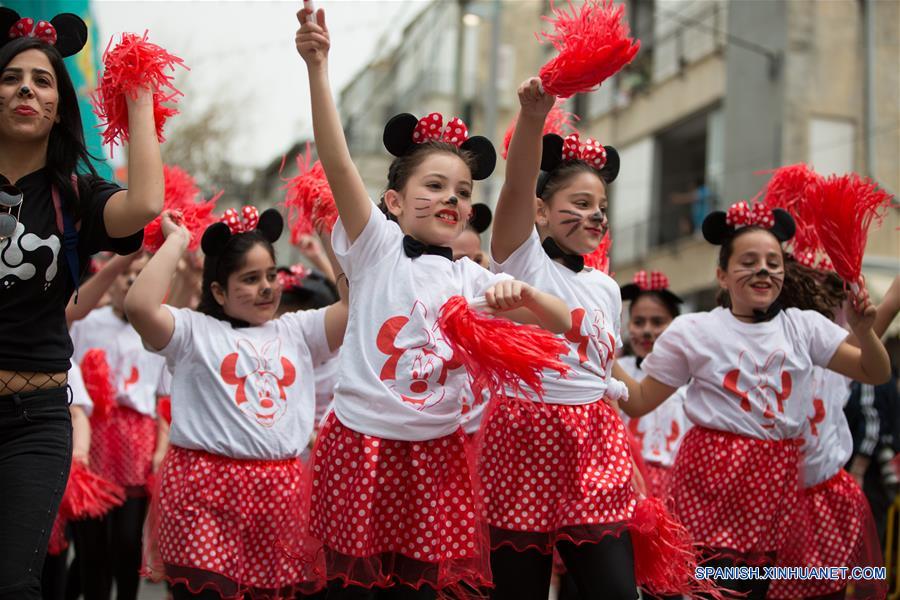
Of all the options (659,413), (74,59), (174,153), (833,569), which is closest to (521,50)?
(174,153)

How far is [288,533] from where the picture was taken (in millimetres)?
4805

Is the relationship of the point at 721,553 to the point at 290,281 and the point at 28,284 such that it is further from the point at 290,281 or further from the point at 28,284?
the point at 28,284

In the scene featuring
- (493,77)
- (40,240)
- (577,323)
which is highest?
(493,77)

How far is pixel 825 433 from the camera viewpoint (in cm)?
542

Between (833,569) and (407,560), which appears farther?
(833,569)

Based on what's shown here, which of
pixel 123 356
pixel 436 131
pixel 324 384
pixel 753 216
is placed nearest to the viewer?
pixel 436 131

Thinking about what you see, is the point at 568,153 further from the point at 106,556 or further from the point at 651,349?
the point at 106,556

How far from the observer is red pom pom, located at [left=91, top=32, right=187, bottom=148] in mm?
3680

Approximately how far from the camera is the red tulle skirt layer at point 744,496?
16.5ft

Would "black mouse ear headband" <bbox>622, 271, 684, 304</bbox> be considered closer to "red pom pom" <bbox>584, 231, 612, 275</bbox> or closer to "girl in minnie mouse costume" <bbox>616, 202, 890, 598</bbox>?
"girl in minnie mouse costume" <bbox>616, 202, 890, 598</bbox>

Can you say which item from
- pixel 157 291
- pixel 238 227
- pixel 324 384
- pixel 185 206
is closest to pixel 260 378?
pixel 157 291

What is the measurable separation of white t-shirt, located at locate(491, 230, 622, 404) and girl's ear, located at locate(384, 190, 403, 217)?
1.64 feet

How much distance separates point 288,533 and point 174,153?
2047 cm

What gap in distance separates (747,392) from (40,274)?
3084mm
